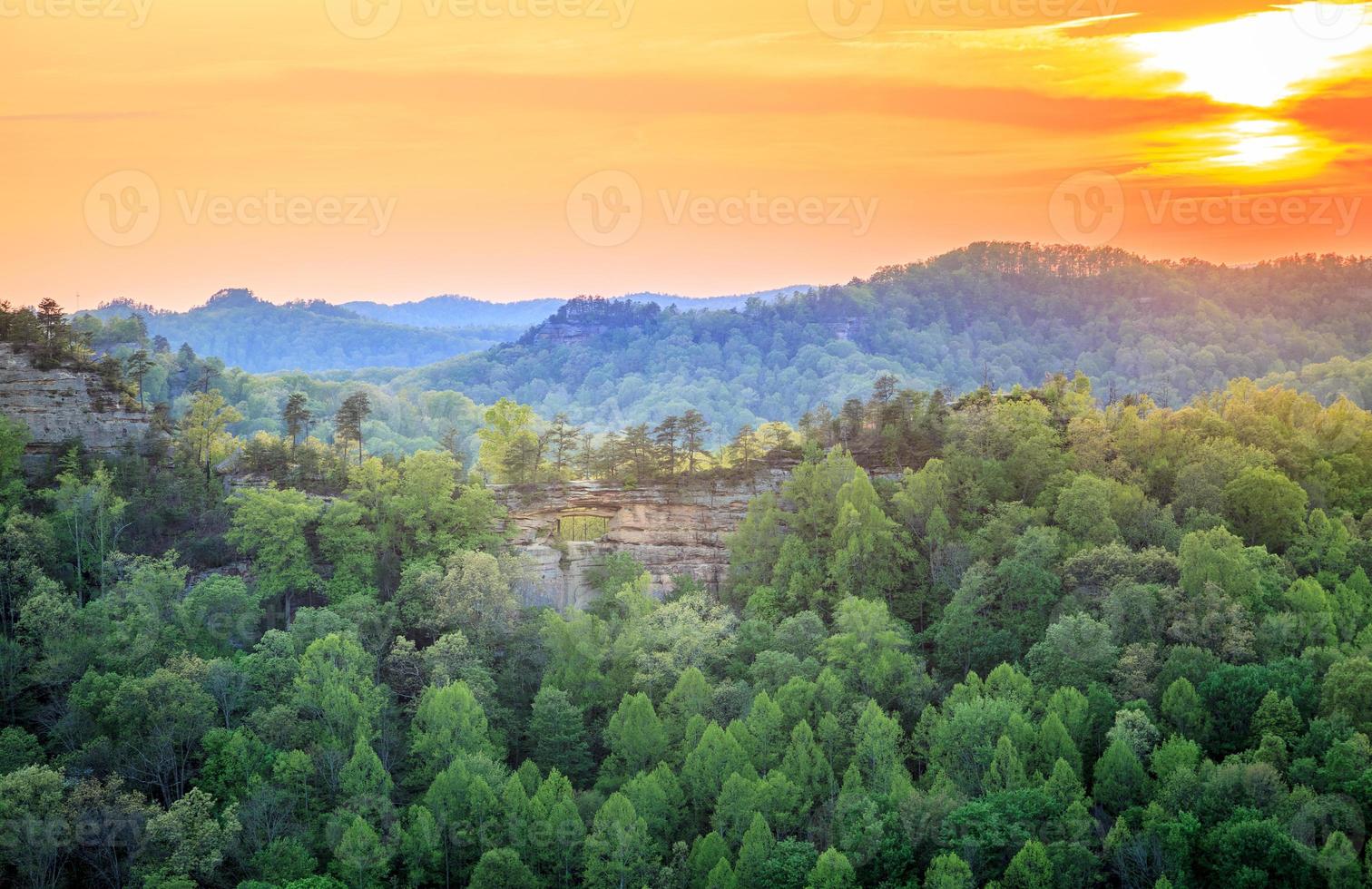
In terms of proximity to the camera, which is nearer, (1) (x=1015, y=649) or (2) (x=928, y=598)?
(1) (x=1015, y=649)

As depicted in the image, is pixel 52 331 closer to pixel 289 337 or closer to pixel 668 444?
pixel 668 444

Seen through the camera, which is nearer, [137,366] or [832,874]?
[832,874]

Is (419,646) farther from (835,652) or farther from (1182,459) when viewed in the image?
(1182,459)

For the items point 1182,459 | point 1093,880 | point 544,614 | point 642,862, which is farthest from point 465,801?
point 1182,459

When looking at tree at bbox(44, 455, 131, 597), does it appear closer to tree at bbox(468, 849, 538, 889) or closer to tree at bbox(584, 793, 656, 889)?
tree at bbox(468, 849, 538, 889)

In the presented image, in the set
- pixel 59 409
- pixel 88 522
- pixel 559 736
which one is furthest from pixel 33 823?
pixel 59 409

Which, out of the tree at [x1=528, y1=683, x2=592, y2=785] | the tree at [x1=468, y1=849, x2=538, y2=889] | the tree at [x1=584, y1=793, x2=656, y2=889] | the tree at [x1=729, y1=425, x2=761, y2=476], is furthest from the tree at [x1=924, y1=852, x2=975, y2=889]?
the tree at [x1=729, y1=425, x2=761, y2=476]
